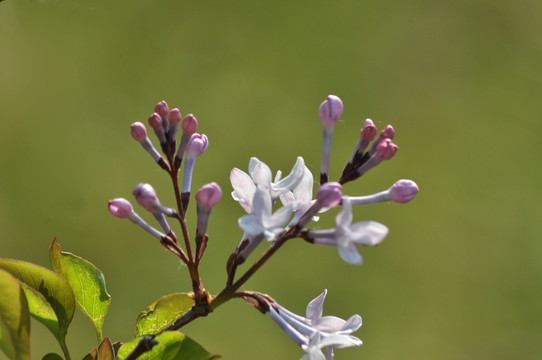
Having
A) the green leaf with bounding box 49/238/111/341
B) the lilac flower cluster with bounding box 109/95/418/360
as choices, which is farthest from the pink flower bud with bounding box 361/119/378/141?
the green leaf with bounding box 49/238/111/341

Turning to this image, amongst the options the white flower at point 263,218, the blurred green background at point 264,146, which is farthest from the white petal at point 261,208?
the blurred green background at point 264,146

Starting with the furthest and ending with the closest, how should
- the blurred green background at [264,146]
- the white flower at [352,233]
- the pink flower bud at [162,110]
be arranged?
the blurred green background at [264,146] → the pink flower bud at [162,110] → the white flower at [352,233]

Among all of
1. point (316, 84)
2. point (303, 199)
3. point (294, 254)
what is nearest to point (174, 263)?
point (294, 254)

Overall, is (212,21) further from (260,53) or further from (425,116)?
(425,116)

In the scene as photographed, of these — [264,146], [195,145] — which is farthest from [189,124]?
[264,146]

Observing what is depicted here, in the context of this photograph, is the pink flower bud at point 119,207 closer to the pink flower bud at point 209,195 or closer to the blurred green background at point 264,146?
the pink flower bud at point 209,195
